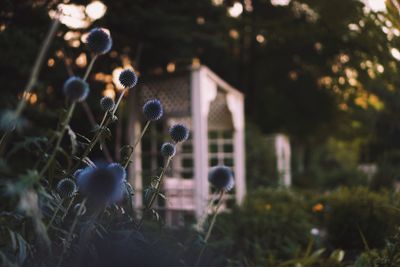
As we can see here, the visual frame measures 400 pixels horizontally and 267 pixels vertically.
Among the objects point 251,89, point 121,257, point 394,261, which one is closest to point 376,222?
point 394,261

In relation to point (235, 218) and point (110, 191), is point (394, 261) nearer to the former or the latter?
point (110, 191)

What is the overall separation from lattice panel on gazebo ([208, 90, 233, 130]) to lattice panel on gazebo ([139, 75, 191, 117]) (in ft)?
3.02

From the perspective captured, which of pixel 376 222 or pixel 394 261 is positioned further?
pixel 376 222

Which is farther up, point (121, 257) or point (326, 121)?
point (326, 121)

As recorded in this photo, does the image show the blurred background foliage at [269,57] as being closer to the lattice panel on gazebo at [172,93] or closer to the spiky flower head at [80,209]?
the lattice panel on gazebo at [172,93]

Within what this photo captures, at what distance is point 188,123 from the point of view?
21.3ft

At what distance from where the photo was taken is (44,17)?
3910 millimetres

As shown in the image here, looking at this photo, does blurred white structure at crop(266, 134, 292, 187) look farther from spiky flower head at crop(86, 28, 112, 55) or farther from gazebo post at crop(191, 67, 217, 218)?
spiky flower head at crop(86, 28, 112, 55)

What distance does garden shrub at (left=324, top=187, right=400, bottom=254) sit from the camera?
127 inches

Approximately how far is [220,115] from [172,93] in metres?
1.16

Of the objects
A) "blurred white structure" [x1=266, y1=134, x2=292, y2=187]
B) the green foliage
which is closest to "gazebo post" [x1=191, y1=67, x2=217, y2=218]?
the green foliage

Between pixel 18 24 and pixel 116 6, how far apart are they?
96 cm

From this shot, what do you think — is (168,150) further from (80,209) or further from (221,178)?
(80,209)

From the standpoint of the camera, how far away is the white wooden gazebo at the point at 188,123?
500 cm
